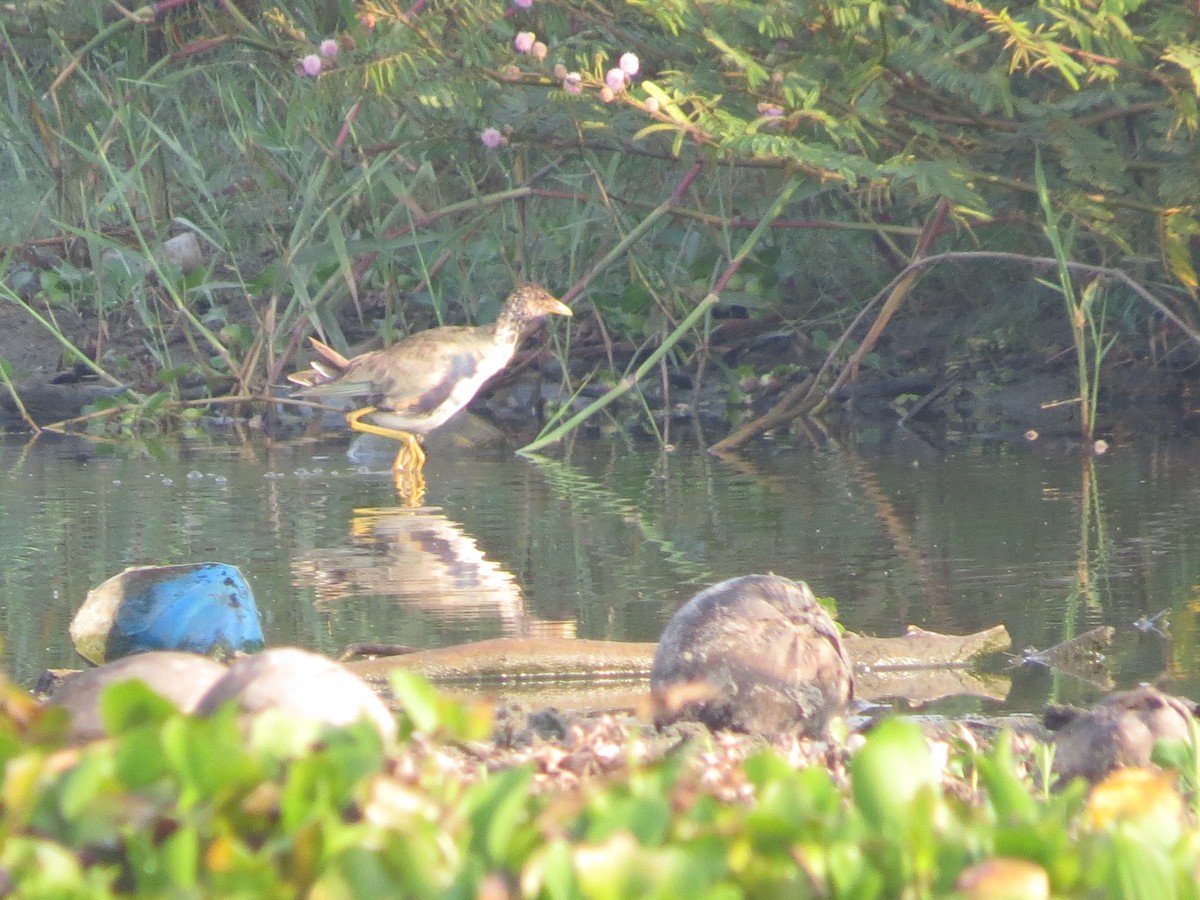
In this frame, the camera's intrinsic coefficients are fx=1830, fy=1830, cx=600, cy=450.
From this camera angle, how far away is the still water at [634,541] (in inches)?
176

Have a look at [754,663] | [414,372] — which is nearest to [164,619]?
[754,663]

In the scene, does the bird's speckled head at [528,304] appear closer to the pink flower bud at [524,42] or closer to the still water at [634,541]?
the still water at [634,541]

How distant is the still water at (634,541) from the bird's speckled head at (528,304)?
1.07 m

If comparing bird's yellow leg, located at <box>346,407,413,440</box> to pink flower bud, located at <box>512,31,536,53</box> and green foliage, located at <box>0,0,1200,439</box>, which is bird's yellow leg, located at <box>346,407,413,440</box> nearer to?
green foliage, located at <box>0,0,1200,439</box>

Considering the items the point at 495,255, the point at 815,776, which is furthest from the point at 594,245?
the point at 815,776

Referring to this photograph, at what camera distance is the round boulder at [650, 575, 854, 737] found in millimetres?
3354

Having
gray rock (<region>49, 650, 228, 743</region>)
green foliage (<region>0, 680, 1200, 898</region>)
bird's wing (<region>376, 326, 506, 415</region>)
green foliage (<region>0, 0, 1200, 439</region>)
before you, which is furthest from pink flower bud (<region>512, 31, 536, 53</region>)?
green foliage (<region>0, 680, 1200, 898</region>)

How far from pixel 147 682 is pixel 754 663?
1392 millimetres

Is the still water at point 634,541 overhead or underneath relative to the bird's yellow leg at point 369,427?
underneath

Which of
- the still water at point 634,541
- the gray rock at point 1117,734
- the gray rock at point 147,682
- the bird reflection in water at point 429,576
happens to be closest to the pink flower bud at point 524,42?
the still water at point 634,541

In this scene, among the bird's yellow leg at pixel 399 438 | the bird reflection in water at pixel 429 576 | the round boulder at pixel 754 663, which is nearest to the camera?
the round boulder at pixel 754 663

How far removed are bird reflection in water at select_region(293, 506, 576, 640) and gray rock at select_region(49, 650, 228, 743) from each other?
197 centimetres

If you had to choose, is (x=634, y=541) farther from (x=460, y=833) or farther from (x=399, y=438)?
(x=460, y=833)

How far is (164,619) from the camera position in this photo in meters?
4.05
